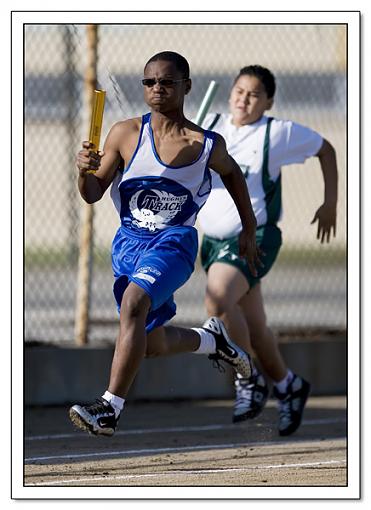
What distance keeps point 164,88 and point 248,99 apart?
83.2 inches

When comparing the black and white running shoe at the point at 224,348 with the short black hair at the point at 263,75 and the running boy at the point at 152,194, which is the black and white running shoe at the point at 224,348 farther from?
the short black hair at the point at 263,75

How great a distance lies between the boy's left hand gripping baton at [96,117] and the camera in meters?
7.09

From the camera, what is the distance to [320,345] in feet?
39.1

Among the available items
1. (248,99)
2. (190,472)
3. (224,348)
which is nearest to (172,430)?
(224,348)

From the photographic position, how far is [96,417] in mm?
7328

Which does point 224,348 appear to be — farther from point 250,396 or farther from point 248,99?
point 248,99

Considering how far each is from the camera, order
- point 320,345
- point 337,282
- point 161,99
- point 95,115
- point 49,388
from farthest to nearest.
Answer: point 337,282
point 320,345
point 49,388
point 161,99
point 95,115

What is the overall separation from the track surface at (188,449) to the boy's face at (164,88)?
1.97 metres

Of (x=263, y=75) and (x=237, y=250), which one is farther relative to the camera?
(x=263, y=75)

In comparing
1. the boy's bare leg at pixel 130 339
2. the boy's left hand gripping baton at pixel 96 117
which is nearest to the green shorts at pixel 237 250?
the boy's bare leg at pixel 130 339

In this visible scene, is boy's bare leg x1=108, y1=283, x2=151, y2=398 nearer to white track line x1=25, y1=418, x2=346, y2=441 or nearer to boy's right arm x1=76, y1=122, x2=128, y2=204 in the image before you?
boy's right arm x1=76, y1=122, x2=128, y2=204
